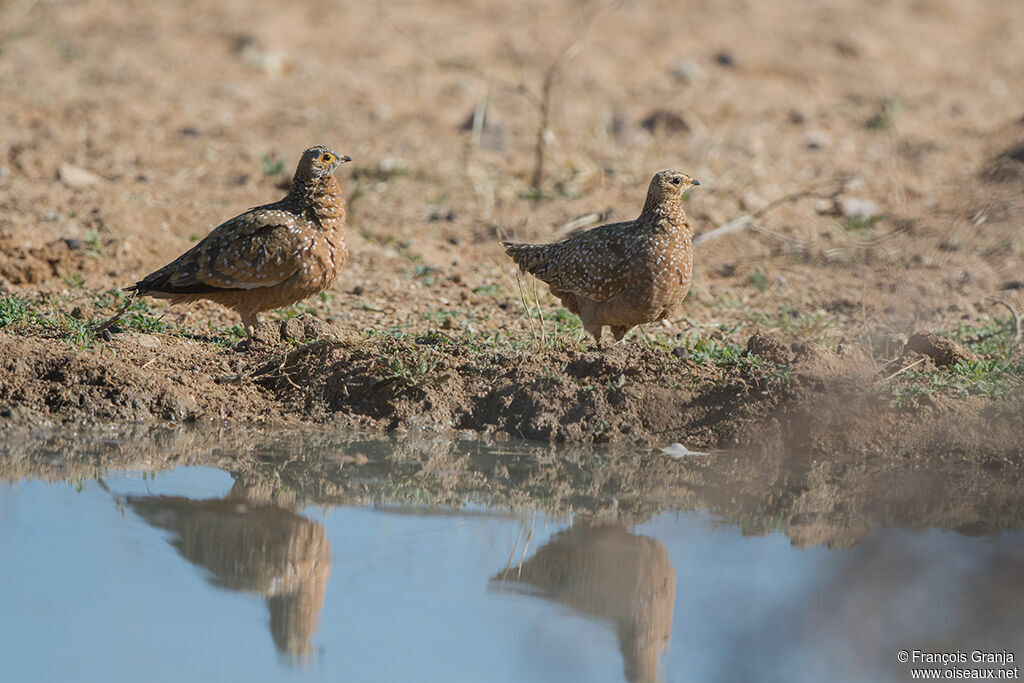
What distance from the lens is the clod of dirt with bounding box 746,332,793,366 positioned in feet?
22.3

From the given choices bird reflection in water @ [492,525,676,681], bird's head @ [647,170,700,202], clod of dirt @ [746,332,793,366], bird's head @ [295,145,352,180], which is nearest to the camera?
bird reflection in water @ [492,525,676,681]

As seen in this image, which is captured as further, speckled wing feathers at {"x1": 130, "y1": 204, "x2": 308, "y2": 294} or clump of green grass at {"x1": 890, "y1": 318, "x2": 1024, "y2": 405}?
speckled wing feathers at {"x1": 130, "y1": 204, "x2": 308, "y2": 294}

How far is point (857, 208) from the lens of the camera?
10805mm

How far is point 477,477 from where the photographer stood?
5.61 metres

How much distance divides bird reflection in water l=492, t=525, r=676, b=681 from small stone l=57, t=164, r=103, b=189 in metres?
7.05

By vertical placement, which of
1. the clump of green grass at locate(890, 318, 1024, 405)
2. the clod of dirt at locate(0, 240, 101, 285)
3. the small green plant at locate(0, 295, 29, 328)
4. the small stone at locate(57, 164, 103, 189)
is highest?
the small stone at locate(57, 164, 103, 189)

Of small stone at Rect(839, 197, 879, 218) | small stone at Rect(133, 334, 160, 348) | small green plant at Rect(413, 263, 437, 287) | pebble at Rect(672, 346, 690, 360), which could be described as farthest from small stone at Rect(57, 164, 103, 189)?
small stone at Rect(839, 197, 879, 218)

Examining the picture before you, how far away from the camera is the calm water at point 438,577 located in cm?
366

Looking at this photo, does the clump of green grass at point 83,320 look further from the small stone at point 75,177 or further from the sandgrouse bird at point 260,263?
the small stone at point 75,177

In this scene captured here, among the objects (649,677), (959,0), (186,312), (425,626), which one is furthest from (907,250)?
(959,0)

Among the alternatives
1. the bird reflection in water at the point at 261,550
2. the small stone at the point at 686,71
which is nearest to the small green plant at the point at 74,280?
the bird reflection in water at the point at 261,550

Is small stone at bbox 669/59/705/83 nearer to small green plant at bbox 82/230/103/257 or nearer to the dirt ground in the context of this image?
the dirt ground

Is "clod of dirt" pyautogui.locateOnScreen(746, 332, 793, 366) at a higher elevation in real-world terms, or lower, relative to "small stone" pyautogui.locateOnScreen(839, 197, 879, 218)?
lower

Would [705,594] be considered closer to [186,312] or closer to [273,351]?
[273,351]
